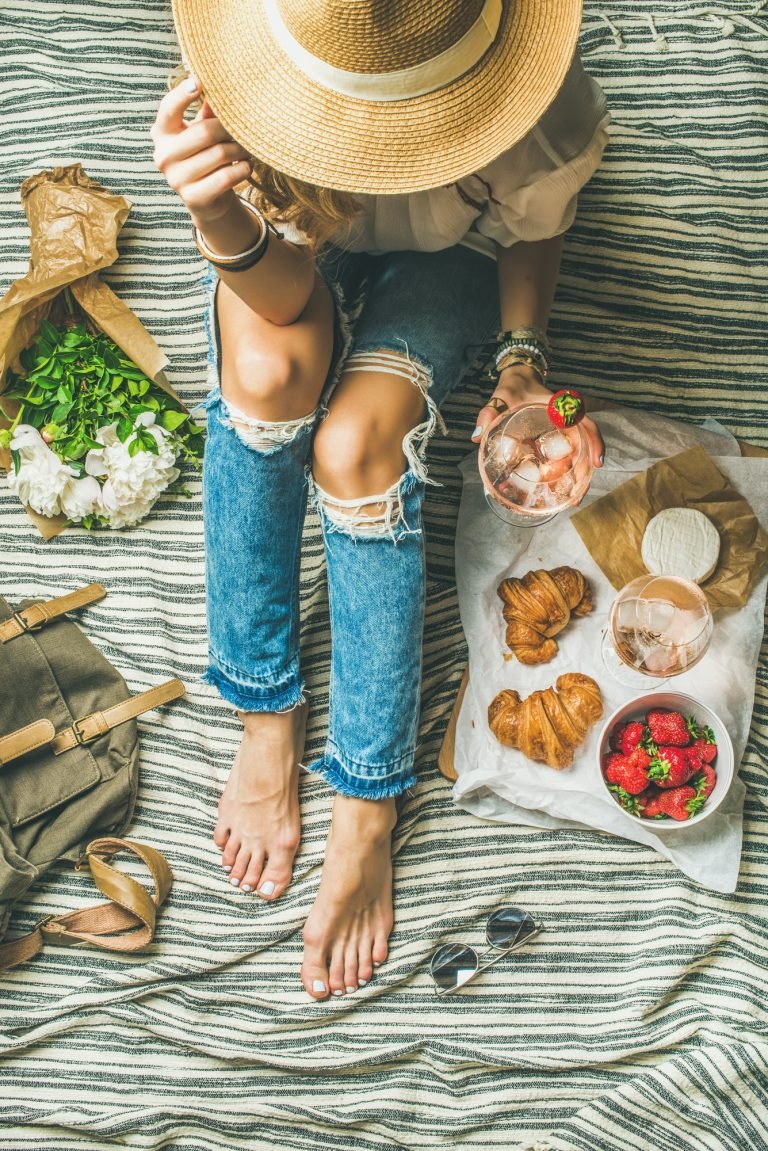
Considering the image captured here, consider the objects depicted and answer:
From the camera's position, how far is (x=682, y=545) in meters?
1.33

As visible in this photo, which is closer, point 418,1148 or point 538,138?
point 538,138

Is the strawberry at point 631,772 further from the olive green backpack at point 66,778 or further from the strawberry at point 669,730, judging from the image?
the olive green backpack at point 66,778

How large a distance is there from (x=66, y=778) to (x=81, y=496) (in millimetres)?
418

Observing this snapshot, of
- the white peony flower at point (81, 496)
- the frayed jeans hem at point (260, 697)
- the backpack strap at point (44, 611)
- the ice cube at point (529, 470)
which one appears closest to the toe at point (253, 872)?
the frayed jeans hem at point (260, 697)

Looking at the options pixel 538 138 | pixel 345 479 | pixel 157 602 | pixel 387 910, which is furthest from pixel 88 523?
pixel 538 138

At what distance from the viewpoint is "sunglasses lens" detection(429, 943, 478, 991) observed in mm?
1350

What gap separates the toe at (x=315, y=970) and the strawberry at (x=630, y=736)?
0.52 m

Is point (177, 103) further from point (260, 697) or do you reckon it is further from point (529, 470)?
point (260, 697)

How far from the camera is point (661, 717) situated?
1274mm

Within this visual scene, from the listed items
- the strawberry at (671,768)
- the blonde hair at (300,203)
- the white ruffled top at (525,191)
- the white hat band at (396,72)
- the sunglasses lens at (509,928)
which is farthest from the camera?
the sunglasses lens at (509,928)

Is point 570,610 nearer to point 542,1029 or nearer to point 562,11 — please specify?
point 542,1029

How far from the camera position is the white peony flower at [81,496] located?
1.42 m

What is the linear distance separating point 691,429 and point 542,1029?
0.91m

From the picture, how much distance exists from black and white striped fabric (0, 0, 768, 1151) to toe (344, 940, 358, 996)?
0.02m
